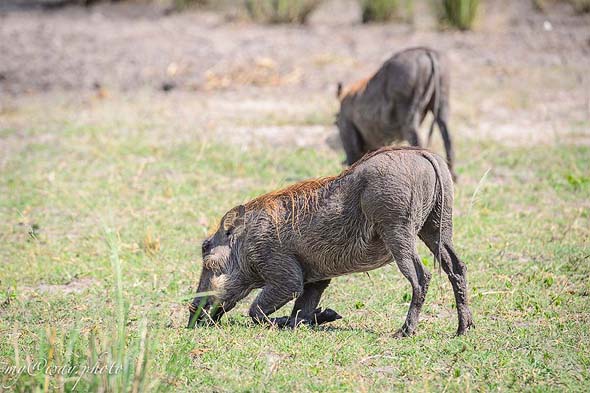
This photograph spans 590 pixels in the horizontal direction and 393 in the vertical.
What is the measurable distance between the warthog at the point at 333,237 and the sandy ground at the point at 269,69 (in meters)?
3.84

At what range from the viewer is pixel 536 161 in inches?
299

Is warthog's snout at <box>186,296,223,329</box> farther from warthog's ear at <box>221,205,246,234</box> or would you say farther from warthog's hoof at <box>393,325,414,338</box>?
warthog's hoof at <box>393,325,414,338</box>

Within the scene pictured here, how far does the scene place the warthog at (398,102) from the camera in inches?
270

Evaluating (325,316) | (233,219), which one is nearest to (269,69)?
(233,219)

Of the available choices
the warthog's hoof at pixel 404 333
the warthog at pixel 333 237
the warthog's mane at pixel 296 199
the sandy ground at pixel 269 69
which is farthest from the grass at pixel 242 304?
the sandy ground at pixel 269 69

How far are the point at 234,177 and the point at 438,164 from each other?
3341mm

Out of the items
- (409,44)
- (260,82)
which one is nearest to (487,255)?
(260,82)

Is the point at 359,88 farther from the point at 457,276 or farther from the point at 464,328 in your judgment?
the point at 464,328

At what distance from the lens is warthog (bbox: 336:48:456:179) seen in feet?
22.5

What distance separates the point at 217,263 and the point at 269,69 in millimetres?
6650

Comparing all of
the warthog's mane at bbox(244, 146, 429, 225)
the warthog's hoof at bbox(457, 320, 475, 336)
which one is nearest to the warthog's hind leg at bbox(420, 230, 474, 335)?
the warthog's hoof at bbox(457, 320, 475, 336)

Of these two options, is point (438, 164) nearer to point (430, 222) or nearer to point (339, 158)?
point (430, 222)

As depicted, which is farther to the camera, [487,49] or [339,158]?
[487,49]

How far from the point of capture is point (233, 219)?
4586mm
